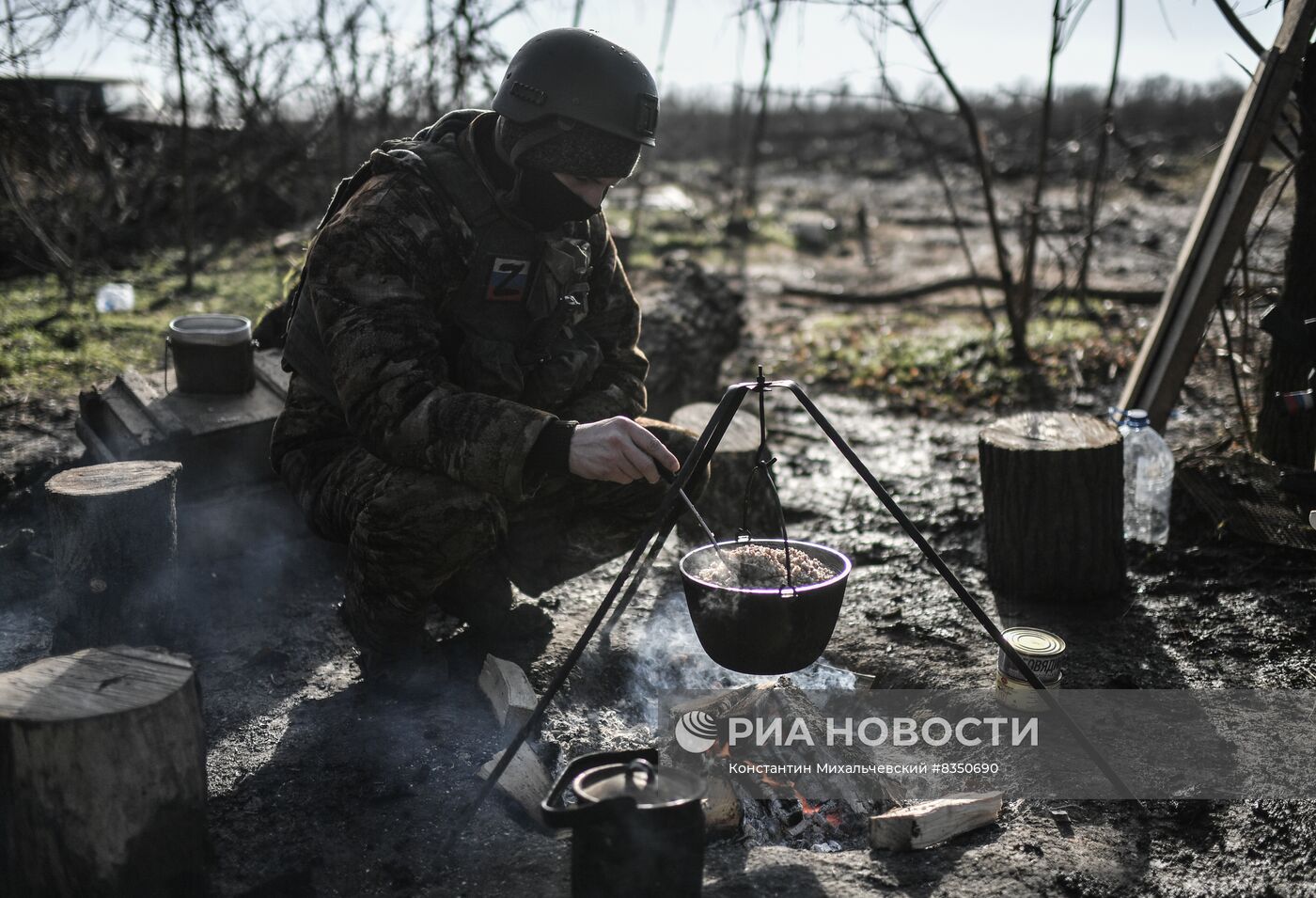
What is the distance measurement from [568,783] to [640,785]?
215 millimetres

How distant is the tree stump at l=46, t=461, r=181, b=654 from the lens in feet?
11.3

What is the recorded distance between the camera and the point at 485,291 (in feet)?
11.5

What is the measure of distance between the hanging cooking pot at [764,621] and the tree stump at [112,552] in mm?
1977

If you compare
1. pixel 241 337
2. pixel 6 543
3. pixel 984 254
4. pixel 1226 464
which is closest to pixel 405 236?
pixel 241 337

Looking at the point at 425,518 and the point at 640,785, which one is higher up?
the point at 425,518

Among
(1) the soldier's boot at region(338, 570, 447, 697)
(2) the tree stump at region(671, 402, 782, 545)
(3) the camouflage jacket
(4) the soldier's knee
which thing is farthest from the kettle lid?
(2) the tree stump at region(671, 402, 782, 545)

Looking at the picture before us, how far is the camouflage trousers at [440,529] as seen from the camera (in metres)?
3.28

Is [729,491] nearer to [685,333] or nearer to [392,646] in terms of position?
[685,333]

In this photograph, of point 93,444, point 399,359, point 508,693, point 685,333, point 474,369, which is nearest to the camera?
point 399,359

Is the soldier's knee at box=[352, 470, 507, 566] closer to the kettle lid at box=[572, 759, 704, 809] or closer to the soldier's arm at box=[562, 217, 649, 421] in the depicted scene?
the soldier's arm at box=[562, 217, 649, 421]

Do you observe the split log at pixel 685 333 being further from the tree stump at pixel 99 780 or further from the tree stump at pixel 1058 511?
the tree stump at pixel 99 780

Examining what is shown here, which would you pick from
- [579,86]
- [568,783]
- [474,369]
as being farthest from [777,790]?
[579,86]

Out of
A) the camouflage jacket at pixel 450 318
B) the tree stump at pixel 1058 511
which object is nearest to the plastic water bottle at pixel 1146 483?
the tree stump at pixel 1058 511

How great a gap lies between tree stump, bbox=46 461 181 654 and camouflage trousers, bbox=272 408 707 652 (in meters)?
0.47
